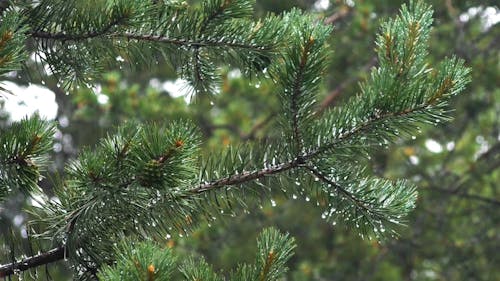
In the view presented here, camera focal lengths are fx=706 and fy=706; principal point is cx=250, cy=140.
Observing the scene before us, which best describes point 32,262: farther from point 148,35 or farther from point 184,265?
point 148,35

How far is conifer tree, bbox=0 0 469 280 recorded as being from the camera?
5.26 ft

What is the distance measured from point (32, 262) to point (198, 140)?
60cm

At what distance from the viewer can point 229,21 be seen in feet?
6.46

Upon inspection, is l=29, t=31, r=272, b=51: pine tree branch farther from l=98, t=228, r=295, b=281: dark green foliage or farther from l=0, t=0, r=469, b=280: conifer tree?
l=98, t=228, r=295, b=281: dark green foliage

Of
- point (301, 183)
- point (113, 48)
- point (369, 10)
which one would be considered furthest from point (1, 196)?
point (369, 10)

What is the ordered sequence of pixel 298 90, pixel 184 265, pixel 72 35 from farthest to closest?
pixel 72 35
pixel 298 90
pixel 184 265

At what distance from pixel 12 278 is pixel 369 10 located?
3.48m

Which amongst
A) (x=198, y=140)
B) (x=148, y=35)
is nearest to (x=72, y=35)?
(x=148, y=35)

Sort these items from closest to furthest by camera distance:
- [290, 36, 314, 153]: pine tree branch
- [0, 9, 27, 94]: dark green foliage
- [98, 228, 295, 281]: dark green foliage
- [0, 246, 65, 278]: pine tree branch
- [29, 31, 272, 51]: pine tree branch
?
[98, 228, 295, 281]: dark green foliage
[0, 9, 27, 94]: dark green foliage
[290, 36, 314, 153]: pine tree branch
[0, 246, 65, 278]: pine tree branch
[29, 31, 272, 51]: pine tree branch

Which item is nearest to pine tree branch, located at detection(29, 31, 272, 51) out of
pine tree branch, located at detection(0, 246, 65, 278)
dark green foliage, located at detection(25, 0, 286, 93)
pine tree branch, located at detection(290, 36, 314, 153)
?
dark green foliage, located at detection(25, 0, 286, 93)

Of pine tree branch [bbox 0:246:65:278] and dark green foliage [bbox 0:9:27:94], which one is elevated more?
dark green foliage [bbox 0:9:27:94]

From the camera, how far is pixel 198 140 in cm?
160

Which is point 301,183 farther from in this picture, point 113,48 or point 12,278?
point 12,278

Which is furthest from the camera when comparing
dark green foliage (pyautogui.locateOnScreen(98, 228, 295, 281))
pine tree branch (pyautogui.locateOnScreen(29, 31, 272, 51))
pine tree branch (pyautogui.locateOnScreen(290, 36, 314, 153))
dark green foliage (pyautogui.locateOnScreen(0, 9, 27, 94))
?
pine tree branch (pyautogui.locateOnScreen(29, 31, 272, 51))
